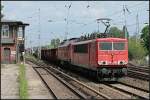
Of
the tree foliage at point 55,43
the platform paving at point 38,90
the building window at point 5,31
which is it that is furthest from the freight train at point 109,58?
the building window at point 5,31

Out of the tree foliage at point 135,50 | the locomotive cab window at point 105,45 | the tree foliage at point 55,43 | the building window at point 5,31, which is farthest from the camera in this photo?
the tree foliage at point 55,43

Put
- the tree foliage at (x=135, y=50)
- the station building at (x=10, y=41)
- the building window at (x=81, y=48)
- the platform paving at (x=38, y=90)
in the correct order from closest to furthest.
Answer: the platform paving at (x=38, y=90) → the building window at (x=81, y=48) → the station building at (x=10, y=41) → the tree foliage at (x=135, y=50)

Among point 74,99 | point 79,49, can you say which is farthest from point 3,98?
point 79,49

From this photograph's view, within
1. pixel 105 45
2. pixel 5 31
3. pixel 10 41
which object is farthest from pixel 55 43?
pixel 105 45

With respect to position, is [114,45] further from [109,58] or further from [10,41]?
[10,41]

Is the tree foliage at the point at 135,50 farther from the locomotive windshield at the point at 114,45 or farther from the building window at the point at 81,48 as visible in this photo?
the locomotive windshield at the point at 114,45

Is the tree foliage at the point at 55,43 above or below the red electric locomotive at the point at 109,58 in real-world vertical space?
above

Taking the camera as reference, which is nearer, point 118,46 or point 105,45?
point 105,45

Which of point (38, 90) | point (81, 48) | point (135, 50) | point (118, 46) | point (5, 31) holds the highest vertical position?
point (5, 31)

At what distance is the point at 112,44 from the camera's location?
1121 inches

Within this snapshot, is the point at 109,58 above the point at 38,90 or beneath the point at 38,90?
above

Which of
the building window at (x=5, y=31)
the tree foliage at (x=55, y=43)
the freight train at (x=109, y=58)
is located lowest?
the freight train at (x=109, y=58)

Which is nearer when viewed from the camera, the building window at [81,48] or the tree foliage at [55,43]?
the building window at [81,48]

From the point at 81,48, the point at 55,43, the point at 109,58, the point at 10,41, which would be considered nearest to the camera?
the point at 109,58
